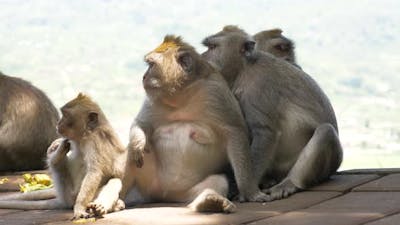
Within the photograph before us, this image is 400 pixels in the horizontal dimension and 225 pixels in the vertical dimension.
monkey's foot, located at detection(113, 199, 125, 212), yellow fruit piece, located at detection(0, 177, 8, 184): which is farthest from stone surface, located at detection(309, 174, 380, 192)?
yellow fruit piece, located at detection(0, 177, 8, 184)

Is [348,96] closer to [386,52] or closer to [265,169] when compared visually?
[386,52]

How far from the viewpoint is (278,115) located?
568 centimetres

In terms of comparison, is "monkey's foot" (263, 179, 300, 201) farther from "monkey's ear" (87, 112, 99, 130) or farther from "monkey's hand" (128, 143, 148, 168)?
"monkey's ear" (87, 112, 99, 130)

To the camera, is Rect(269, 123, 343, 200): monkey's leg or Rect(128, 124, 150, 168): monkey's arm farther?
Rect(269, 123, 343, 200): monkey's leg

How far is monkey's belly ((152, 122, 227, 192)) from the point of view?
547 cm

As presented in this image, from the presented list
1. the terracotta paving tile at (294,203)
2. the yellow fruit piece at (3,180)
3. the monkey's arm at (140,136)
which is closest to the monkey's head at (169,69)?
the monkey's arm at (140,136)

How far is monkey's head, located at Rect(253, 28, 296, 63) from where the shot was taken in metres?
6.50

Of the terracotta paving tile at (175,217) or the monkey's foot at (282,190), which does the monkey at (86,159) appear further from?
the monkey's foot at (282,190)

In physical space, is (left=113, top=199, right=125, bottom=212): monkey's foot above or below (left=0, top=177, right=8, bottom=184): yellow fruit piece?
above

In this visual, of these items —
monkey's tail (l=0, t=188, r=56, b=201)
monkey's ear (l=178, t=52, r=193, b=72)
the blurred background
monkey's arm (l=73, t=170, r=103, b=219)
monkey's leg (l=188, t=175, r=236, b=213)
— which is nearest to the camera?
monkey's leg (l=188, t=175, r=236, b=213)

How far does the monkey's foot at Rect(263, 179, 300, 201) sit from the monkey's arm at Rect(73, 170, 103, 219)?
3.50ft

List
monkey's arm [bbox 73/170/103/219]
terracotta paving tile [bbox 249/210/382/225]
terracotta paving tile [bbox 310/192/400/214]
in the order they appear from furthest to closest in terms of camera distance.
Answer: monkey's arm [bbox 73/170/103/219] < terracotta paving tile [bbox 310/192/400/214] < terracotta paving tile [bbox 249/210/382/225]

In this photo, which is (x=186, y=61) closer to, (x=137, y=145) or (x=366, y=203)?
(x=137, y=145)

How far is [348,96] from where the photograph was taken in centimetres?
2386
